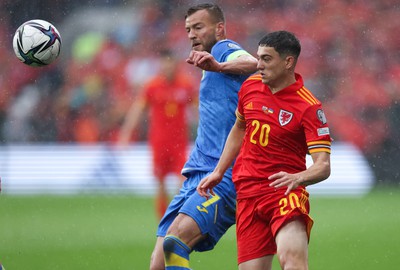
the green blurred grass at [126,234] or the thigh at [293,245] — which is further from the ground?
the thigh at [293,245]

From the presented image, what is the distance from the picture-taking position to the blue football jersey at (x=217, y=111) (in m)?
6.02

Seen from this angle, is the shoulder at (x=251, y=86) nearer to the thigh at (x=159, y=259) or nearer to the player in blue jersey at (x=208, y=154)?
the player in blue jersey at (x=208, y=154)

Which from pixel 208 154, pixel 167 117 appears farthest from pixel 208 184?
pixel 167 117

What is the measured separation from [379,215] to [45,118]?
264 inches

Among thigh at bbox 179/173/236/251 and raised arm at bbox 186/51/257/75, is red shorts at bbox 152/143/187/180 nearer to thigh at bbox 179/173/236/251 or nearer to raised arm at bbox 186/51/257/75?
thigh at bbox 179/173/236/251

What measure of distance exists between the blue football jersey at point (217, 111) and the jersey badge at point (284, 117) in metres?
0.69

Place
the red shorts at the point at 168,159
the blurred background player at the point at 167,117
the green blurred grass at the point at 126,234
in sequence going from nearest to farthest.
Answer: the green blurred grass at the point at 126,234
the blurred background player at the point at 167,117
the red shorts at the point at 168,159

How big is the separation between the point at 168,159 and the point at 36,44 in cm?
530

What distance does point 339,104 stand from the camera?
642 inches

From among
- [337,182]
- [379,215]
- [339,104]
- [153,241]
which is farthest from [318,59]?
[153,241]

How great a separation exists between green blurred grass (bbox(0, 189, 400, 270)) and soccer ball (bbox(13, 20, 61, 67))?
236 centimetres

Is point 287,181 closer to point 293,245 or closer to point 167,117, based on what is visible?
point 293,245

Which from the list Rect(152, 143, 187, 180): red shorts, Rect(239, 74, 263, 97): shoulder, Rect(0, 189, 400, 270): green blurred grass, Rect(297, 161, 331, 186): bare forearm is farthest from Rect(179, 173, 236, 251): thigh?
Rect(152, 143, 187, 180): red shorts

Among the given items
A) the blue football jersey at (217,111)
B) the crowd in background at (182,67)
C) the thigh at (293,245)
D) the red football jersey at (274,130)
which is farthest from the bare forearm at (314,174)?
the crowd in background at (182,67)
